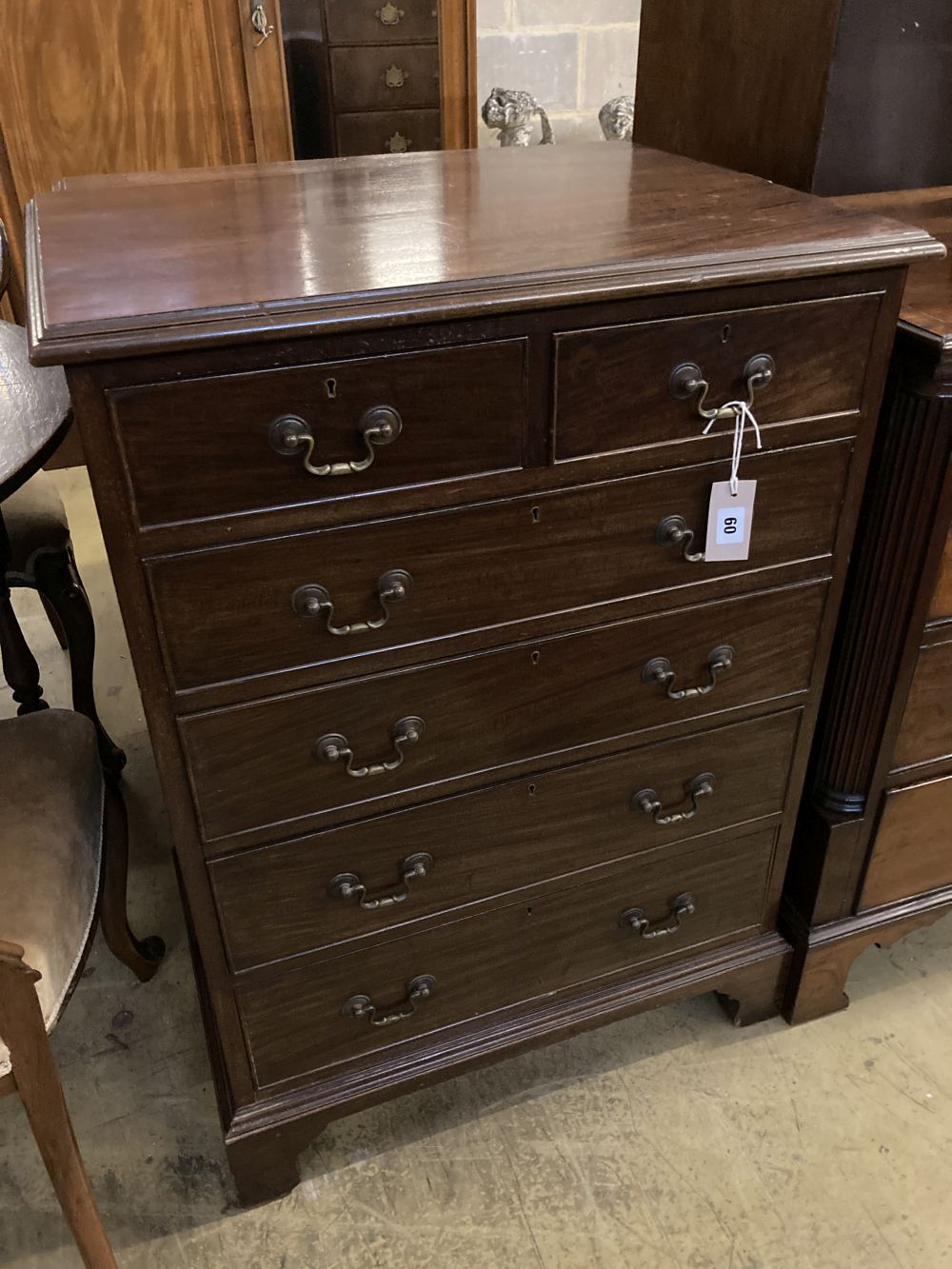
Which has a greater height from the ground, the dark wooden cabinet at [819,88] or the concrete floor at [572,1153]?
the dark wooden cabinet at [819,88]

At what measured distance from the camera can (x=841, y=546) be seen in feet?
3.65

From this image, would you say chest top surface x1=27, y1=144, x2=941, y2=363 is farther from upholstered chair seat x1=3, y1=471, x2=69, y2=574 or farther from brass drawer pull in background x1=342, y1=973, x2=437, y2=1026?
brass drawer pull in background x1=342, y1=973, x2=437, y2=1026

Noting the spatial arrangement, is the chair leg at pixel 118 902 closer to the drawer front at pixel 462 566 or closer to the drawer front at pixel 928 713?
the drawer front at pixel 462 566

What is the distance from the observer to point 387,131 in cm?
288

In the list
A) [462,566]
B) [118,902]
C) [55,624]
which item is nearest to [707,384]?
[462,566]

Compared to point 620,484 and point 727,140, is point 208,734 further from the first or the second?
point 727,140

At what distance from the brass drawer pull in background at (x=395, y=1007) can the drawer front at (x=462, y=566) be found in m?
0.48

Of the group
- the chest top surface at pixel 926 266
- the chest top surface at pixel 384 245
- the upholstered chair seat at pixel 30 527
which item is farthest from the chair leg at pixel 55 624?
the chest top surface at pixel 926 266

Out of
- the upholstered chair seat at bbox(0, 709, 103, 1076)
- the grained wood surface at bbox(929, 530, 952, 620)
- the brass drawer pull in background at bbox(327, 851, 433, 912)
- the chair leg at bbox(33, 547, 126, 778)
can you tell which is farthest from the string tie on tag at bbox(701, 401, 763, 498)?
the chair leg at bbox(33, 547, 126, 778)

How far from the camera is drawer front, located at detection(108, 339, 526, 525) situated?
31.4 inches

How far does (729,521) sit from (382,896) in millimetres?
551

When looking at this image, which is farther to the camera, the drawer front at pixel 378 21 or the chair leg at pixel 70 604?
the drawer front at pixel 378 21

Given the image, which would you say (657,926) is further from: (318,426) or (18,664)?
(18,664)

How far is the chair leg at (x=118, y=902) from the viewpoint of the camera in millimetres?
1310
